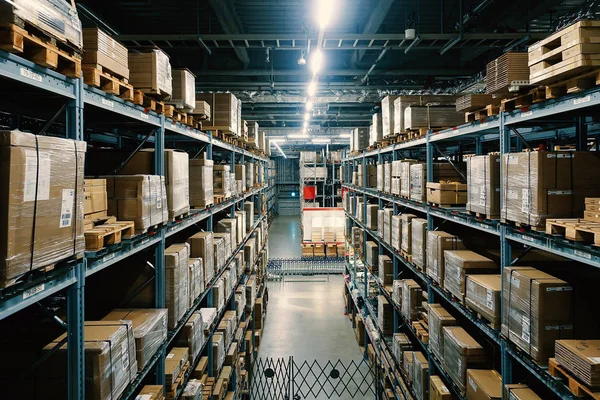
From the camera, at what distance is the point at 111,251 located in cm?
317

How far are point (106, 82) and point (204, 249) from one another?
3160mm

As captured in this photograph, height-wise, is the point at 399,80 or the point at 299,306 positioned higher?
the point at 399,80

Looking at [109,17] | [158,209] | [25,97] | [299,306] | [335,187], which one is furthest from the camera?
[335,187]

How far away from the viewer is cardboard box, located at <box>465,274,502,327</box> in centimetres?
417

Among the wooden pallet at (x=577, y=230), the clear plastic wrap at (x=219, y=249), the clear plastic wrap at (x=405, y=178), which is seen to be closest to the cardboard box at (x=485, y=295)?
the wooden pallet at (x=577, y=230)

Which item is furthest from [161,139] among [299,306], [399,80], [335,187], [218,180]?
[335,187]

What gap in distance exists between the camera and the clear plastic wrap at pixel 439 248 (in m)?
5.68

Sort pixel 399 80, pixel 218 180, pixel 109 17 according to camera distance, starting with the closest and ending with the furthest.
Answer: pixel 218 180 → pixel 109 17 → pixel 399 80

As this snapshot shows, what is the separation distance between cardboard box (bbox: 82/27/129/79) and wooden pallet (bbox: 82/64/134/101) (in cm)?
5

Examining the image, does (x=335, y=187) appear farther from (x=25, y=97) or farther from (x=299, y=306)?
(x=25, y=97)

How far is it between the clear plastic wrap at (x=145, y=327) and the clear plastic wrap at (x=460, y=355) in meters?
3.38

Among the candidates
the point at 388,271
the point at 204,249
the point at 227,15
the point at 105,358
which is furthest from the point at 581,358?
the point at 227,15

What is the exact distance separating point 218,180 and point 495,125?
459cm

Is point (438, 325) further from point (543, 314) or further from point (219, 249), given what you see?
point (219, 249)
